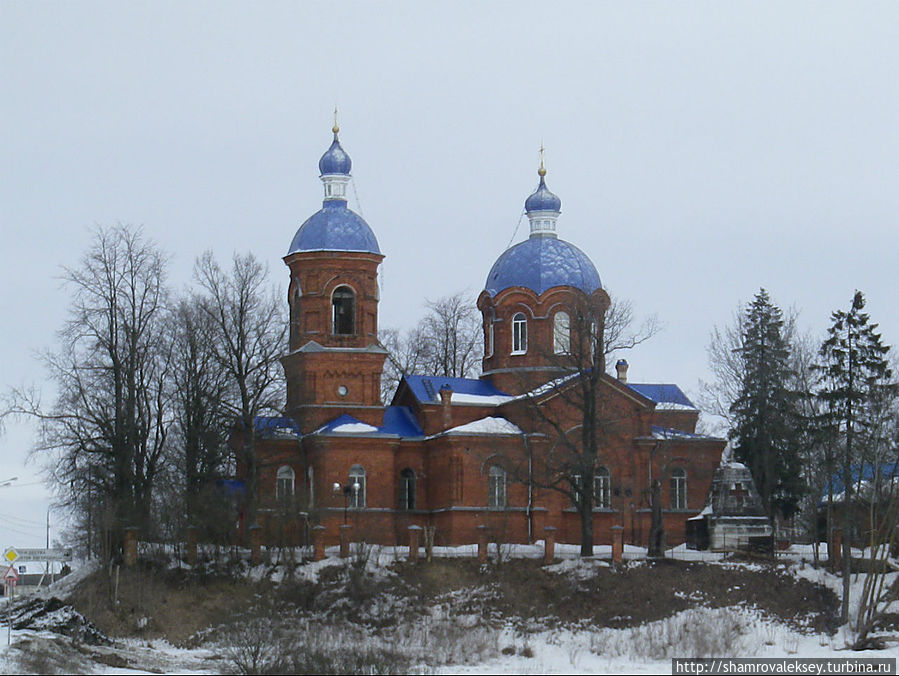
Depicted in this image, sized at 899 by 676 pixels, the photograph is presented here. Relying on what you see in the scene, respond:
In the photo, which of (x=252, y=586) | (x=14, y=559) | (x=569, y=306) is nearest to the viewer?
(x=14, y=559)

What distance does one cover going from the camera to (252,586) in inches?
1829

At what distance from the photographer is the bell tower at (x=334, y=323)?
52.7 meters

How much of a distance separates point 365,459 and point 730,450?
13271mm

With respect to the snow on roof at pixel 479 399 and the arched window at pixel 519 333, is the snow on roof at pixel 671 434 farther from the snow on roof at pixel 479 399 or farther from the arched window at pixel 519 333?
the arched window at pixel 519 333

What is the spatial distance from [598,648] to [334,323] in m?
18.1

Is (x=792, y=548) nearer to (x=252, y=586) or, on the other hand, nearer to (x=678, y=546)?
(x=678, y=546)

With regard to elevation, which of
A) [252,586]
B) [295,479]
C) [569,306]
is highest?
[569,306]

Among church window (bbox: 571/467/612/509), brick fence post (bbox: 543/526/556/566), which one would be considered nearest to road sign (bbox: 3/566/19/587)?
brick fence post (bbox: 543/526/556/566)

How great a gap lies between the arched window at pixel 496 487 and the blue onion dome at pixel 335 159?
443 inches

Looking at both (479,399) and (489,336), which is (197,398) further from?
(489,336)

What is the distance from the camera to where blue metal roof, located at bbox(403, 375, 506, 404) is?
53.6 metres

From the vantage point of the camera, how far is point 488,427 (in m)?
51.3

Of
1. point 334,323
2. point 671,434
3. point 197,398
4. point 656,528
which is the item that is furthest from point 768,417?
point 197,398

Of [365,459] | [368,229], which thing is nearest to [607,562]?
[365,459]
